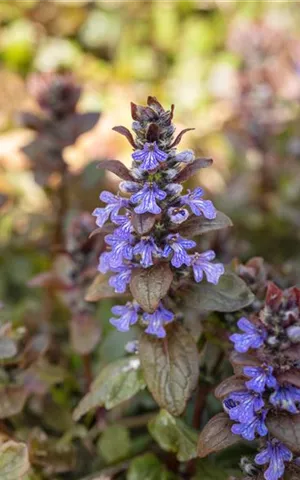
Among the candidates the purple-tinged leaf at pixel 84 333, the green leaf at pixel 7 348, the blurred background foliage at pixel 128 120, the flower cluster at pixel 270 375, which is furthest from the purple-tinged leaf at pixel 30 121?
the flower cluster at pixel 270 375

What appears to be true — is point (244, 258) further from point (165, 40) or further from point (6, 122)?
point (165, 40)

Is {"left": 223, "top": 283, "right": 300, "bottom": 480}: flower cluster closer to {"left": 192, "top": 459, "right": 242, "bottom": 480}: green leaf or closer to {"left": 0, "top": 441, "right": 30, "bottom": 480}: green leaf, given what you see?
{"left": 192, "top": 459, "right": 242, "bottom": 480}: green leaf

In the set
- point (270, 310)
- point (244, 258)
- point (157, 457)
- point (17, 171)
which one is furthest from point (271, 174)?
point (270, 310)

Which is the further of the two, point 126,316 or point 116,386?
point 116,386

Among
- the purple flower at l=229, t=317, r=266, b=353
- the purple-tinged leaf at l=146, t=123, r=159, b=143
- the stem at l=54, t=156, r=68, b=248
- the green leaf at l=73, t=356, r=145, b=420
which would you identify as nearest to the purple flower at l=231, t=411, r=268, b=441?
the purple flower at l=229, t=317, r=266, b=353

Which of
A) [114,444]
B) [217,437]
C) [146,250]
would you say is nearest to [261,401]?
[217,437]

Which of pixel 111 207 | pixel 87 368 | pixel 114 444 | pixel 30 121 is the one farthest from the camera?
pixel 30 121

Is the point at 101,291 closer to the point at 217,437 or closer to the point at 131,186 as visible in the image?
the point at 131,186
